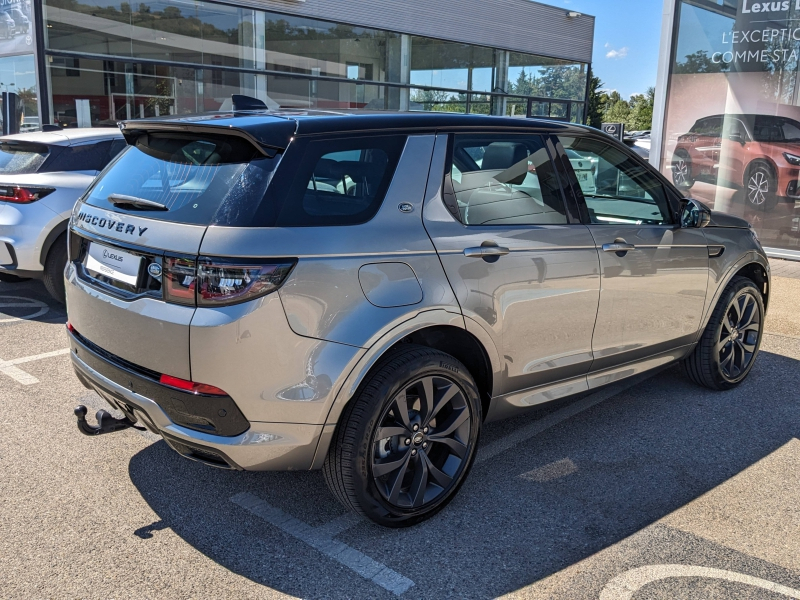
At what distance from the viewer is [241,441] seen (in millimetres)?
2766

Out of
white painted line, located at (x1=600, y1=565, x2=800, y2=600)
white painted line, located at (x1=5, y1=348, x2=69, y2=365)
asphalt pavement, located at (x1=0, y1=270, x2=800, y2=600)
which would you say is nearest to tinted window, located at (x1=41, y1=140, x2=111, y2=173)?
white painted line, located at (x1=5, y1=348, x2=69, y2=365)

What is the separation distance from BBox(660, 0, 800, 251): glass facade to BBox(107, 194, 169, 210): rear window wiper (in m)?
9.94

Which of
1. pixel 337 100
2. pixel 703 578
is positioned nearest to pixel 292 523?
pixel 703 578

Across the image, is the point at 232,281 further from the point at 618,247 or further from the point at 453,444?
the point at 618,247

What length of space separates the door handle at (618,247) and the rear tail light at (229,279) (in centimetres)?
186

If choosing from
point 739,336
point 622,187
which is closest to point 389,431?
point 622,187

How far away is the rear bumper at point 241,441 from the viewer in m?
2.77

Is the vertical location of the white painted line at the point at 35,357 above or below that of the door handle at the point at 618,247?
below

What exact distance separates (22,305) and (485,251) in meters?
5.39

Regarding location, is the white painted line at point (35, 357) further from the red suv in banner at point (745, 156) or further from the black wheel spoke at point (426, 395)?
the red suv in banner at point (745, 156)

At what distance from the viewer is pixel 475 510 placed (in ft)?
11.0

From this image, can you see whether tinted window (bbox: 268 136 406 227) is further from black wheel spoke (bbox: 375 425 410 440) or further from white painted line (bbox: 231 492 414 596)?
white painted line (bbox: 231 492 414 596)

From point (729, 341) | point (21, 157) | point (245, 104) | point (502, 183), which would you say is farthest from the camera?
point (21, 157)

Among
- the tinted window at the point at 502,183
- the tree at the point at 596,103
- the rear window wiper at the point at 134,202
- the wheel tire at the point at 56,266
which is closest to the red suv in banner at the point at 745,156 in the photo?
the tinted window at the point at 502,183
